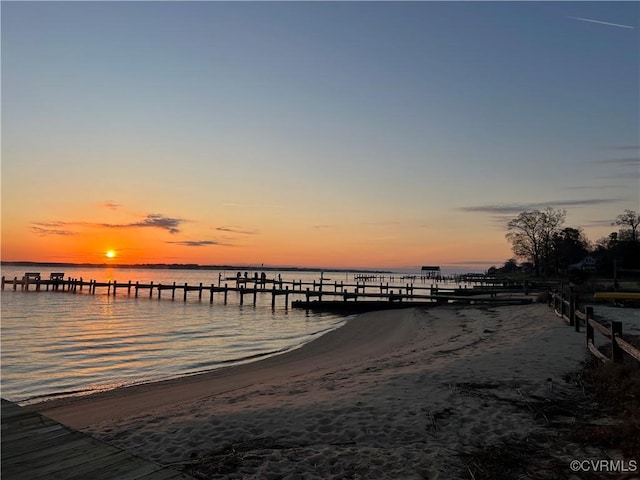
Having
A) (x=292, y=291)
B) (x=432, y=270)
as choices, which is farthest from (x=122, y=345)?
(x=432, y=270)

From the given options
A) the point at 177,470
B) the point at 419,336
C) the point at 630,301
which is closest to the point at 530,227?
the point at 630,301

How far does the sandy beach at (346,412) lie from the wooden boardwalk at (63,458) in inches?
25.0

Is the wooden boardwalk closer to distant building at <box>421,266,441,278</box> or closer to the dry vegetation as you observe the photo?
the dry vegetation

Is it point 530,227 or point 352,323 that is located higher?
point 530,227

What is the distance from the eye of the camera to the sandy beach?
5.26m

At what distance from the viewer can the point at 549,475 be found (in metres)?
4.75

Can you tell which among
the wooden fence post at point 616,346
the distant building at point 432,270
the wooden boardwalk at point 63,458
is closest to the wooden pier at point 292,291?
the wooden fence post at point 616,346

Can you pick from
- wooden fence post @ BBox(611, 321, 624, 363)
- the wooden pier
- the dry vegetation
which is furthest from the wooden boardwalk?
the wooden pier

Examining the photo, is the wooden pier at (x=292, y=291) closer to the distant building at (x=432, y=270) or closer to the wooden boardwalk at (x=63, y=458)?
the wooden boardwalk at (x=63, y=458)

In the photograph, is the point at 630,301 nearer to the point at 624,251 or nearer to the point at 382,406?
the point at 382,406

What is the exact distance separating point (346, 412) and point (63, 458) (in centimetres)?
395

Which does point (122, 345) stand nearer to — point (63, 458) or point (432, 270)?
point (63, 458)

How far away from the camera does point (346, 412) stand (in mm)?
7070

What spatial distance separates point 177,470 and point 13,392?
10.4 m
